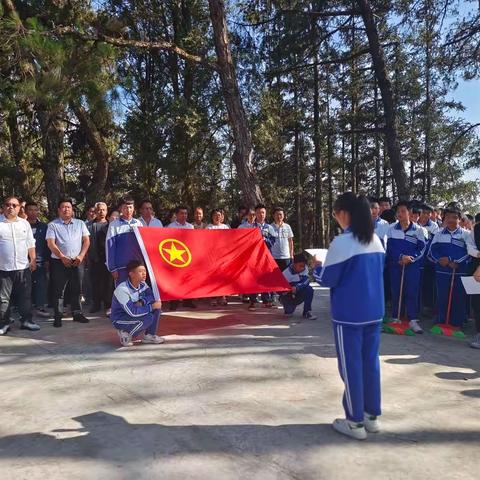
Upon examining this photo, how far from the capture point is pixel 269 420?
3.35 m

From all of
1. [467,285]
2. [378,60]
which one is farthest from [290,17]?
[467,285]

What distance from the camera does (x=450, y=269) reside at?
6.27 meters

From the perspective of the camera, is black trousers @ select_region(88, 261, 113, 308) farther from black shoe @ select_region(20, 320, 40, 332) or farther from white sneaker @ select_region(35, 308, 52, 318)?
black shoe @ select_region(20, 320, 40, 332)

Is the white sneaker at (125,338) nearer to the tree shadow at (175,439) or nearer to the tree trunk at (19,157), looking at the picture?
the tree shadow at (175,439)

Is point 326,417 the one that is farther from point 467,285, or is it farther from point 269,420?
point 467,285

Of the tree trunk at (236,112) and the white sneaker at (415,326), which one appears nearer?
the white sneaker at (415,326)

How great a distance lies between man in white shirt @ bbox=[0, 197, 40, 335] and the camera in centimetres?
582

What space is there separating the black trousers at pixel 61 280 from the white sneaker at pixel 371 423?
4.39m

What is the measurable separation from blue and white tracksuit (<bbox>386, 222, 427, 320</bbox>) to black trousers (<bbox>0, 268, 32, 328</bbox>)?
4.51 metres

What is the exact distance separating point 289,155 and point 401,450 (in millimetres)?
23819

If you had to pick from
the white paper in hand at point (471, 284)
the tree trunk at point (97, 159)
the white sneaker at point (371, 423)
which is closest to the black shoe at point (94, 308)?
the white paper in hand at point (471, 284)

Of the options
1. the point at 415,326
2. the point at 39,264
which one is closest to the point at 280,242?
the point at 415,326

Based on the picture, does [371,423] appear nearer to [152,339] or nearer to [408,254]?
[152,339]

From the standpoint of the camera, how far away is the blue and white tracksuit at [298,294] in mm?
6797
